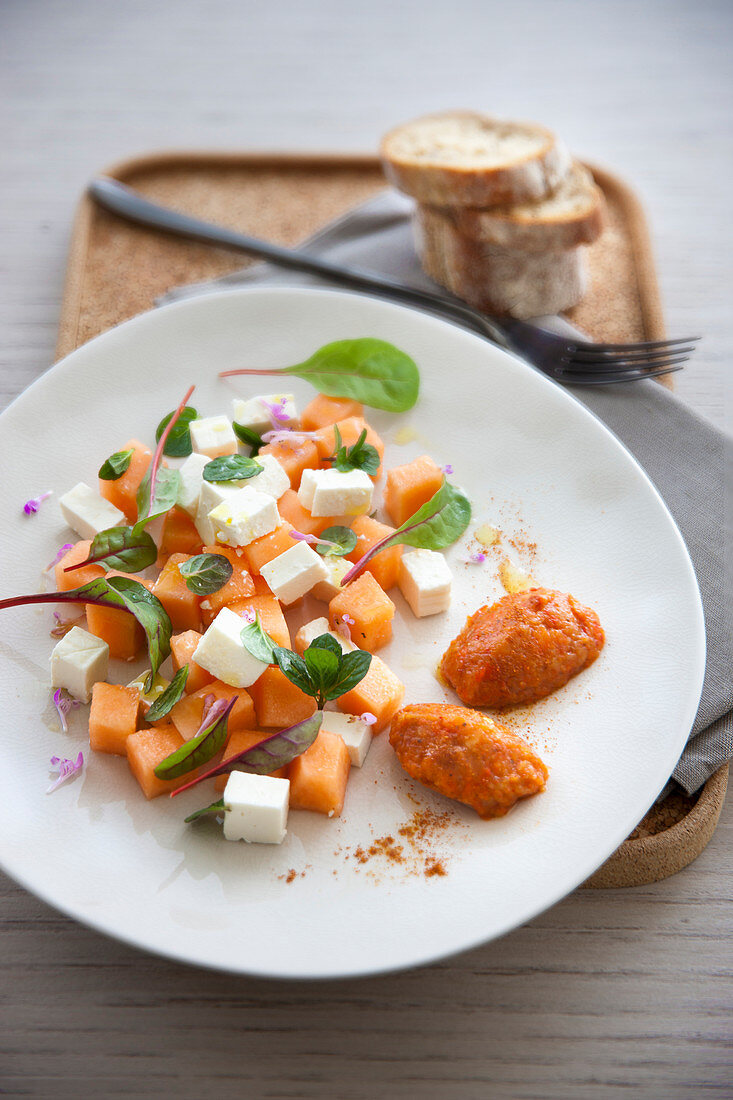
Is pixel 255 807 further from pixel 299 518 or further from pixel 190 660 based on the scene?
pixel 299 518

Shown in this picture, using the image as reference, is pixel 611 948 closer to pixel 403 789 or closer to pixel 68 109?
pixel 403 789

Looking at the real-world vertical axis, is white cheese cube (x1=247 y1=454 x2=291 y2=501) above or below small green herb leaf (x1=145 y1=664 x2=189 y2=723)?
above

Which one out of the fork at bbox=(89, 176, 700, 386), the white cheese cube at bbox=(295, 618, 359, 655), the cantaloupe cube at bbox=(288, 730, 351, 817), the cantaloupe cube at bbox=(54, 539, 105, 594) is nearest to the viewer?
the cantaloupe cube at bbox=(288, 730, 351, 817)

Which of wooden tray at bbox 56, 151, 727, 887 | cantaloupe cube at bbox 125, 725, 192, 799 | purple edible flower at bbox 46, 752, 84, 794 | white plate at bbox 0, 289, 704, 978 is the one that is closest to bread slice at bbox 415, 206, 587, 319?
wooden tray at bbox 56, 151, 727, 887

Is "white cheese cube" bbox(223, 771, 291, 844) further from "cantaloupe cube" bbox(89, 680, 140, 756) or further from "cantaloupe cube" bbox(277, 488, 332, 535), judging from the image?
"cantaloupe cube" bbox(277, 488, 332, 535)

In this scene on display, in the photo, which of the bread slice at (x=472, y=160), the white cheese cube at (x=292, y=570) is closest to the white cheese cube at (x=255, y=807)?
the white cheese cube at (x=292, y=570)

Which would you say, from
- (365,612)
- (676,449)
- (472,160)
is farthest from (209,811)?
(472,160)

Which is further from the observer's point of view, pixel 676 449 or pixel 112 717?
pixel 676 449
